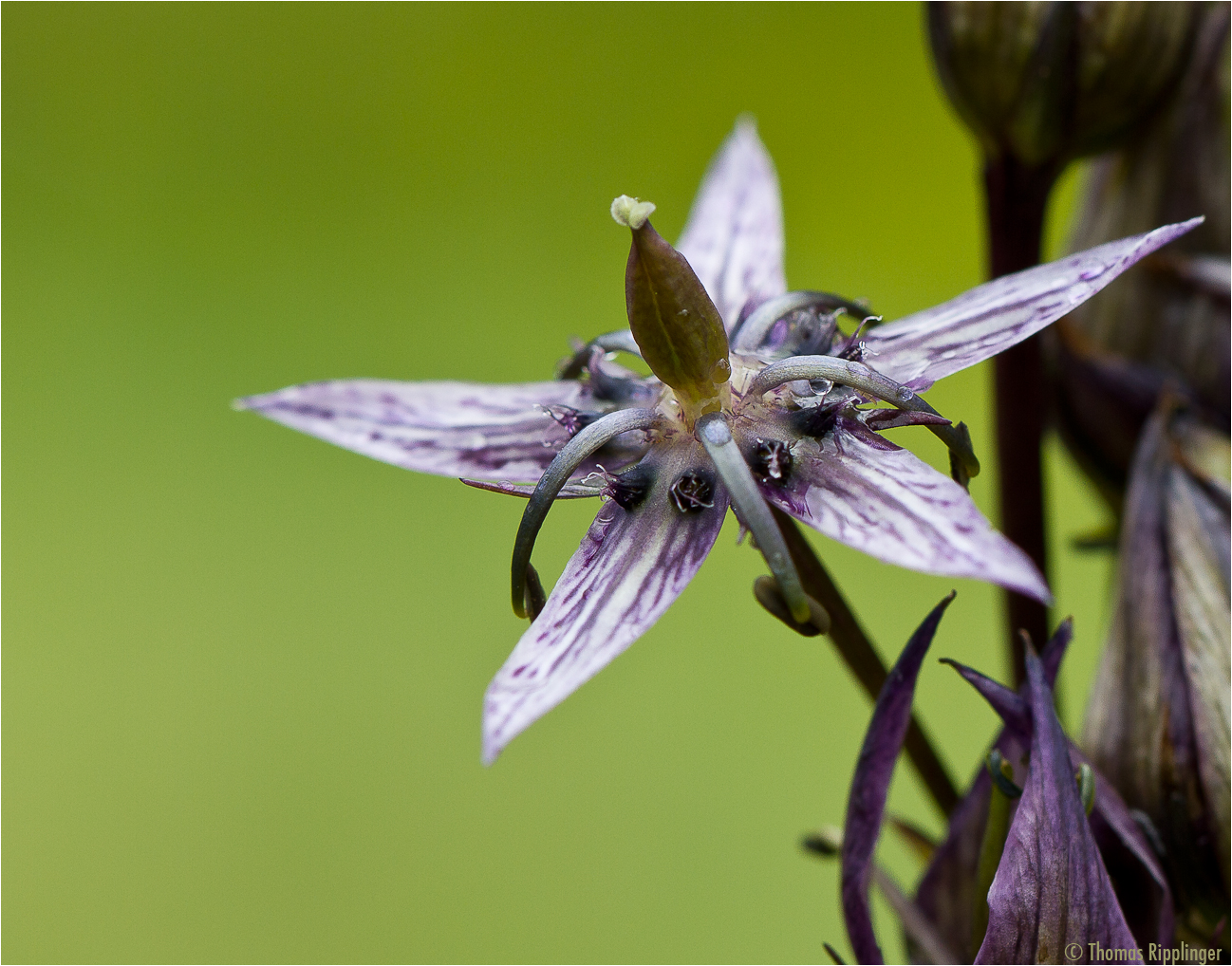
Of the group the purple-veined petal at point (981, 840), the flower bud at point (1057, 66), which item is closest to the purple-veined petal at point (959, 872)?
the purple-veined petal at point (981, 840)

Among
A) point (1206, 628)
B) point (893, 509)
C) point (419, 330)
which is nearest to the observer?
point (893, 509)

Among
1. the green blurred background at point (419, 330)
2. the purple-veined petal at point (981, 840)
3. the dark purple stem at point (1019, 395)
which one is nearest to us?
the purple-veined petal at point (981, 840)

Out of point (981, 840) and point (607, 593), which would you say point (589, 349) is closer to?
point (607, 593)

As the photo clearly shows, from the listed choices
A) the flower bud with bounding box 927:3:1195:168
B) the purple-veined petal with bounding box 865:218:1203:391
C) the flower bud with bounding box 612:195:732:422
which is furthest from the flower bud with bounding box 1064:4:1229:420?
the flower bud with bounding box 612:195:732:422

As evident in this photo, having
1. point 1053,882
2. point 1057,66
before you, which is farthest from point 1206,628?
point 1057,66

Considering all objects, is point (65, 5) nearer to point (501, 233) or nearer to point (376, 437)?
point (501, 233)

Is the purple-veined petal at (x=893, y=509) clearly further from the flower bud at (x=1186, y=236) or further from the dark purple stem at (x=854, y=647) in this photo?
the flower bud at (x=1186, y=236)

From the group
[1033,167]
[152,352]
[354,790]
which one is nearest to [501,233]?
[152,352]
